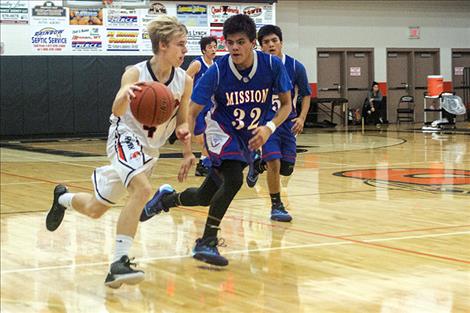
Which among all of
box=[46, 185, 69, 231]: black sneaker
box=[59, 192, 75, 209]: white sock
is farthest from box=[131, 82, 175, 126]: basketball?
box=[46, 185, 69, 231]: black sneaker

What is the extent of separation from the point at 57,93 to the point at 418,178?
1256cm

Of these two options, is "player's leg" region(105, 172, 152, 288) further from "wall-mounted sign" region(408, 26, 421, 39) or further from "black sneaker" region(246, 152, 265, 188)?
"wall-mounted sign" region(408, 26, 421, 39)

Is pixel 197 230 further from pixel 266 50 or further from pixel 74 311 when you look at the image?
pixel 74 311

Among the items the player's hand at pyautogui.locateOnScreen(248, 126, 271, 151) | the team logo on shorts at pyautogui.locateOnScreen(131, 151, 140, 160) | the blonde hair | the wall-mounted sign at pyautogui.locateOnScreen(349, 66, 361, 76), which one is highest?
the wall-mounted sign at pyautogui.locateOnScreen(349, 66, 361, 76)

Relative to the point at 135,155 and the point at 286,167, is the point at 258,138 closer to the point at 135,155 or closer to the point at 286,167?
the point at 135,155

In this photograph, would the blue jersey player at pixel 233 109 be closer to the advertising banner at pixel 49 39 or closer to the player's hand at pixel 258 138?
the player's hand at pixel 258 138

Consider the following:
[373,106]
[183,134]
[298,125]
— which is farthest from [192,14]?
[183,134]

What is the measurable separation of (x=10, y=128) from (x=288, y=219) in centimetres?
1486

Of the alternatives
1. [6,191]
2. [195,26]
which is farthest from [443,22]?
[6,191]

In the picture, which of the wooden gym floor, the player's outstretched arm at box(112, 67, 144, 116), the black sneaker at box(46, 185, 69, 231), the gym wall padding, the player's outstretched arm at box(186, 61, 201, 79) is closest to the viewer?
the wooden gym floor

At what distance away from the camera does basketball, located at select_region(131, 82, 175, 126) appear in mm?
4723

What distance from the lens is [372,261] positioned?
215 inches

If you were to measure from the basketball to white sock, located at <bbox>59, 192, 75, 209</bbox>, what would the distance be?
1178 mm

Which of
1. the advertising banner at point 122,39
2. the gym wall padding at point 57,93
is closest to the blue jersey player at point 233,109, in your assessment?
the gym wall padding at point 57,93
